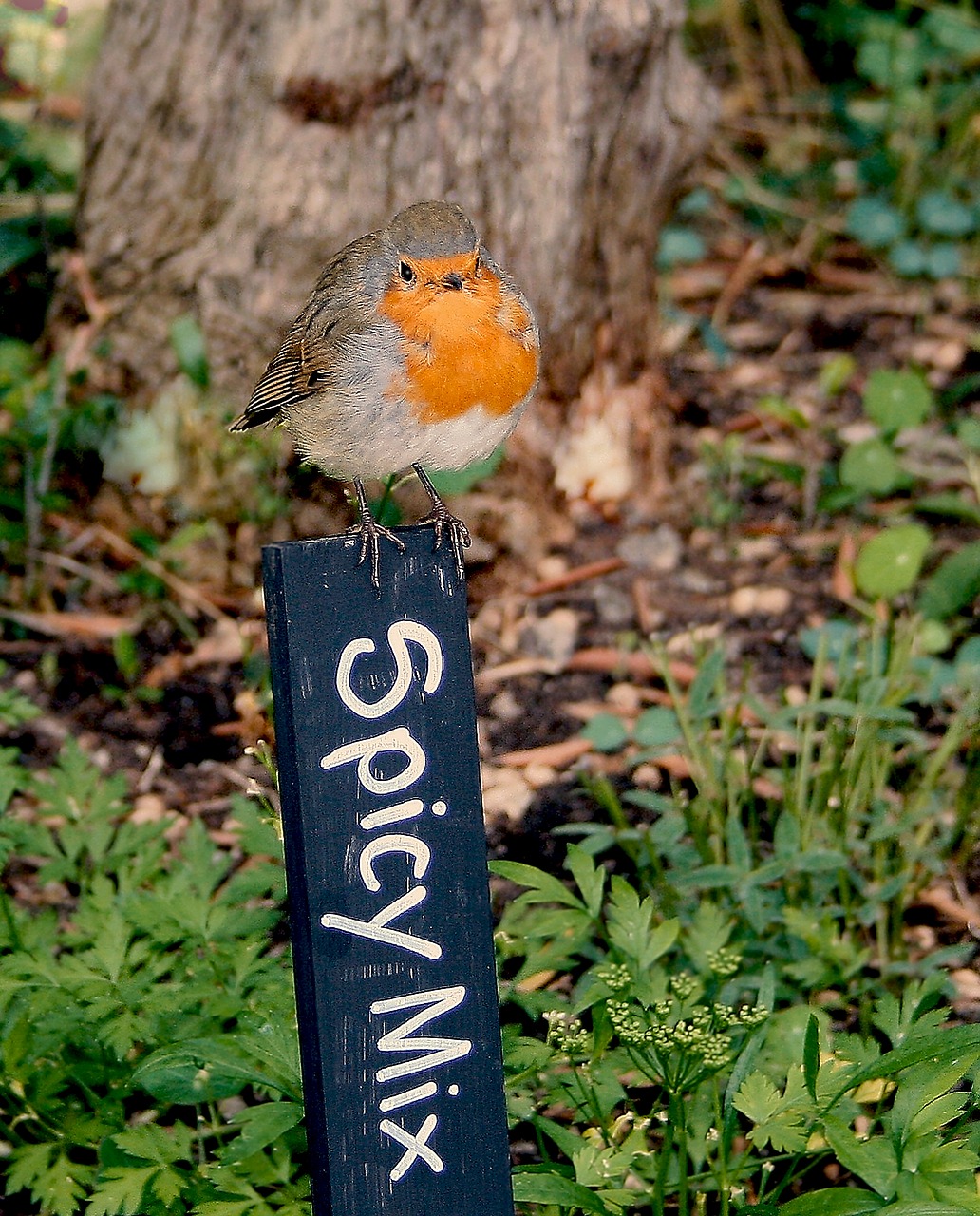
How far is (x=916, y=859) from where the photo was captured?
116 inches

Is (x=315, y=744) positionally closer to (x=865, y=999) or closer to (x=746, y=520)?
(x=865, y=999)

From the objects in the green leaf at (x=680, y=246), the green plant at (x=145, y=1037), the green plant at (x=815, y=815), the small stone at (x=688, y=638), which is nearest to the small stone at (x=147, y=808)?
the green plant at (x=145, y=1037)

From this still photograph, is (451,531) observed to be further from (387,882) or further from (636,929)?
(636,929)

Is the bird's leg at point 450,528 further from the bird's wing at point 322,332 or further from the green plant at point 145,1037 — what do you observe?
the green plant at point 145,1037

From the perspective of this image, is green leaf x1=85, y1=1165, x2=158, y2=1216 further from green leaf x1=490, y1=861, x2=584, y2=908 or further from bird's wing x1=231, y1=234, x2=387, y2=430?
bird's wing x1=231, y1=234, x2=387, y2=430

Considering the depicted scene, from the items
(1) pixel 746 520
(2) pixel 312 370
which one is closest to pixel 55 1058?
(2) pixel 312 370

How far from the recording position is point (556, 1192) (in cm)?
189

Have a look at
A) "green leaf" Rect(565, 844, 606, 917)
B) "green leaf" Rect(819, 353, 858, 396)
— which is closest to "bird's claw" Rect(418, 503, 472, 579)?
"green leaf" Rect(565, 844, 606, 917)

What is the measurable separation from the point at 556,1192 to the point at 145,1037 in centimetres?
66

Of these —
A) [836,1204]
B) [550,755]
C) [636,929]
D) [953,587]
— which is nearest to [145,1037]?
[636,929]

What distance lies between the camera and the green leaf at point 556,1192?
1.88 meters

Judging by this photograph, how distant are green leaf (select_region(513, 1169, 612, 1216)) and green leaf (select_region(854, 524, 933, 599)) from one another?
207 centimetres

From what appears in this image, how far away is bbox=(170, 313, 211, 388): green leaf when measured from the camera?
3.73 metres

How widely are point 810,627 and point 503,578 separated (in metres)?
0.80
